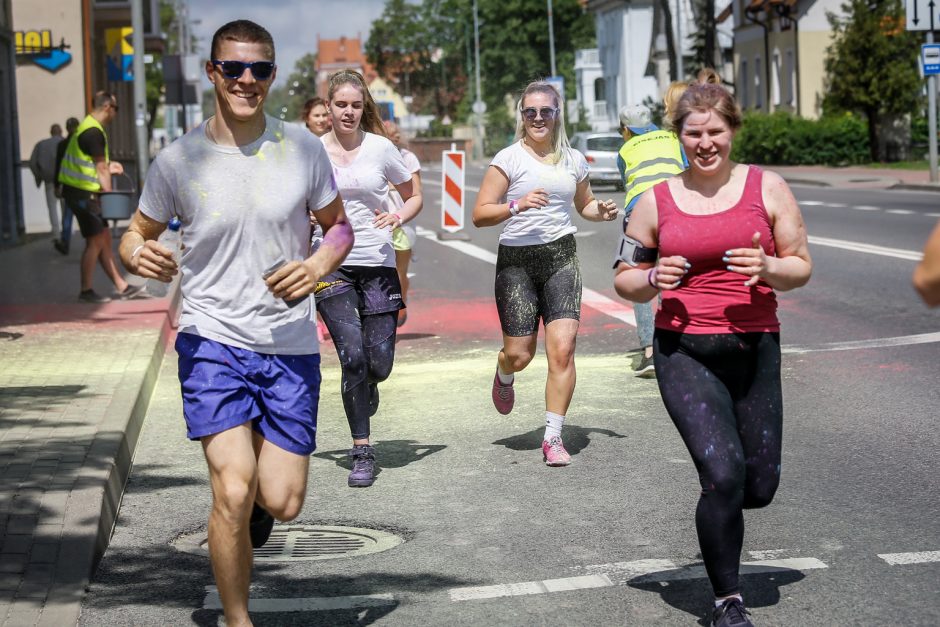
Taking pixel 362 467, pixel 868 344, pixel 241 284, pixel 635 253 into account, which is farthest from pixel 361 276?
pixel 868 344

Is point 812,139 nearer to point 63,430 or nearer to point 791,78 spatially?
point 791,78

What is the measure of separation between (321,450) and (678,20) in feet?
150

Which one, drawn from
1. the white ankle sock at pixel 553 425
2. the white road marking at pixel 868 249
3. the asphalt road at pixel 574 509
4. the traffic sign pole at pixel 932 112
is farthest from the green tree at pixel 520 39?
the white ankle sock at pixel 553 425

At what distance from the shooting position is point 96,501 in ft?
20.5

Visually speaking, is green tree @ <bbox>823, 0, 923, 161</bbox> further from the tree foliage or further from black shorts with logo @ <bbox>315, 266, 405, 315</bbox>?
the tree foliage

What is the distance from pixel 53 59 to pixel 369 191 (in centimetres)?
2512

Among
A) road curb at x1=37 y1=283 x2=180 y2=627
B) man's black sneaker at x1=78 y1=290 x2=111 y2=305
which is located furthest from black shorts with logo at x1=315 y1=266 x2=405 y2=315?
Result: man's black sneaker at x1=78 y1=290 x2=111 y2=305

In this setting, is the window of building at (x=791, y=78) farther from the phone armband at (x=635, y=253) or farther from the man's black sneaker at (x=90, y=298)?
the phone armband at (x=635, y=253)

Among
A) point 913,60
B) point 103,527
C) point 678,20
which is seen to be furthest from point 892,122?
point 103,527

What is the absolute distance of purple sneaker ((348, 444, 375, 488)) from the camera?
7230 millimetres

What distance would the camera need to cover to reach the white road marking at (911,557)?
216 inches

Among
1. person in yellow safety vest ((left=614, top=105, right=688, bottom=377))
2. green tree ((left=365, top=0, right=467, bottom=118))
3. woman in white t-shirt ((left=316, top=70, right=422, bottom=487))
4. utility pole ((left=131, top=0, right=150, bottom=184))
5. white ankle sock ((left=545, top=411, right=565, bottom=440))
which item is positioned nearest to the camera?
woman in white t-shirt ((left=316, top=70, right=422, bottom=487))

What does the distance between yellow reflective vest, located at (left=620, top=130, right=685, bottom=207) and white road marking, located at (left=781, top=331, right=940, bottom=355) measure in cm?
206

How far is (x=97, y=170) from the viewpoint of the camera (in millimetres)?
15562
